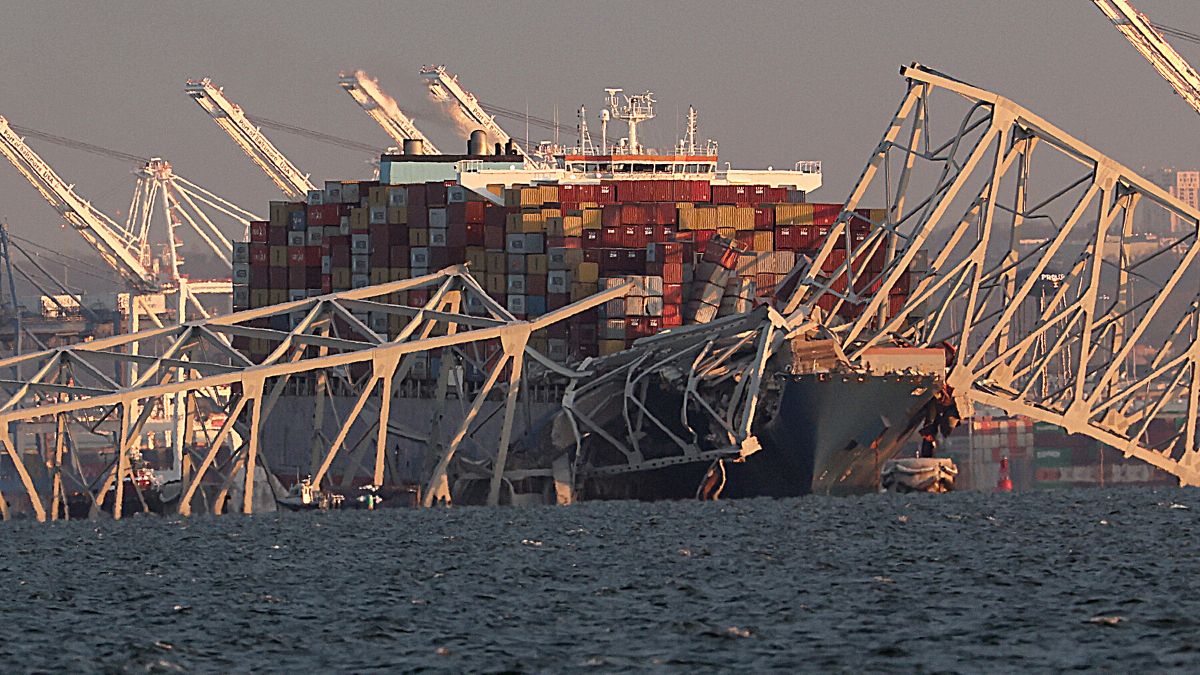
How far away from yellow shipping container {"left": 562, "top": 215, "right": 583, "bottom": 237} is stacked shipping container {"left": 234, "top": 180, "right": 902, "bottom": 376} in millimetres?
46

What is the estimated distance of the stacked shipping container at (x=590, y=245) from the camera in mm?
95750

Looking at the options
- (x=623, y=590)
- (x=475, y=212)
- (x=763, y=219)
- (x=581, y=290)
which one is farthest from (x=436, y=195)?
(x=623, y=590)

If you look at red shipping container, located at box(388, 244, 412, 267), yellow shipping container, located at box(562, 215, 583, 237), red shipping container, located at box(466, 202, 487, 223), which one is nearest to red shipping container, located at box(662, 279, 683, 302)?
yellow shipping container, located at box(562, 215, 583, 237)

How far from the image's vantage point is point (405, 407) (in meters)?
108

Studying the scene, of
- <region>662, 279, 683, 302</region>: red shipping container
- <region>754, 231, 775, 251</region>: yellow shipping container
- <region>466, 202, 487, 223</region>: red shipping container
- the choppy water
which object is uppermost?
<region>466, 202, 487, 223</region>: red shipping container

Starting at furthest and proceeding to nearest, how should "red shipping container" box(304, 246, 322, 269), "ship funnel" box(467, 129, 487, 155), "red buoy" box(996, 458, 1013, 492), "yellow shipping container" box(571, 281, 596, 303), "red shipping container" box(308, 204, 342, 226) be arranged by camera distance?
"red buoy" box(996, 458, 1013, 492) < "ship funnel" box(467, 129, 487, 155) < "red shipping container" box(304, 246, 322, 269) < "red shipping container" box(308, 204, 342, 226) < "yellow shipping container" box(571, 281, 596, 303)

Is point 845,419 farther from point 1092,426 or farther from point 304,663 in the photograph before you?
point 304,663

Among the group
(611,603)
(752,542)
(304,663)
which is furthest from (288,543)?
(304,663)

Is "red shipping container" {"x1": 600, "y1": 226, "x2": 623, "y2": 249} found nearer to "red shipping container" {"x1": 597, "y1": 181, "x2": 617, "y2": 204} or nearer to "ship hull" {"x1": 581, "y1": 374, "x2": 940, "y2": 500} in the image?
"red shipping container" {"x1": 597, "y1": 181, "x2": 617, "y2": 204}

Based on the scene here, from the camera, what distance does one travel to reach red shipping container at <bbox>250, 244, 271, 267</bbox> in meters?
124

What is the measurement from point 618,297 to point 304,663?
4668 centimetres

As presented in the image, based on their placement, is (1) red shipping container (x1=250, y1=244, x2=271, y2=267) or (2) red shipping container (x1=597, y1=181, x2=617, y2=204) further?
(1) red shipping container (x1=250, y1=244, x2=271, y2=267)

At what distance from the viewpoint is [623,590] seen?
6112cm

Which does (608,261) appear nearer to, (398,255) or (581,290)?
(581,290)
